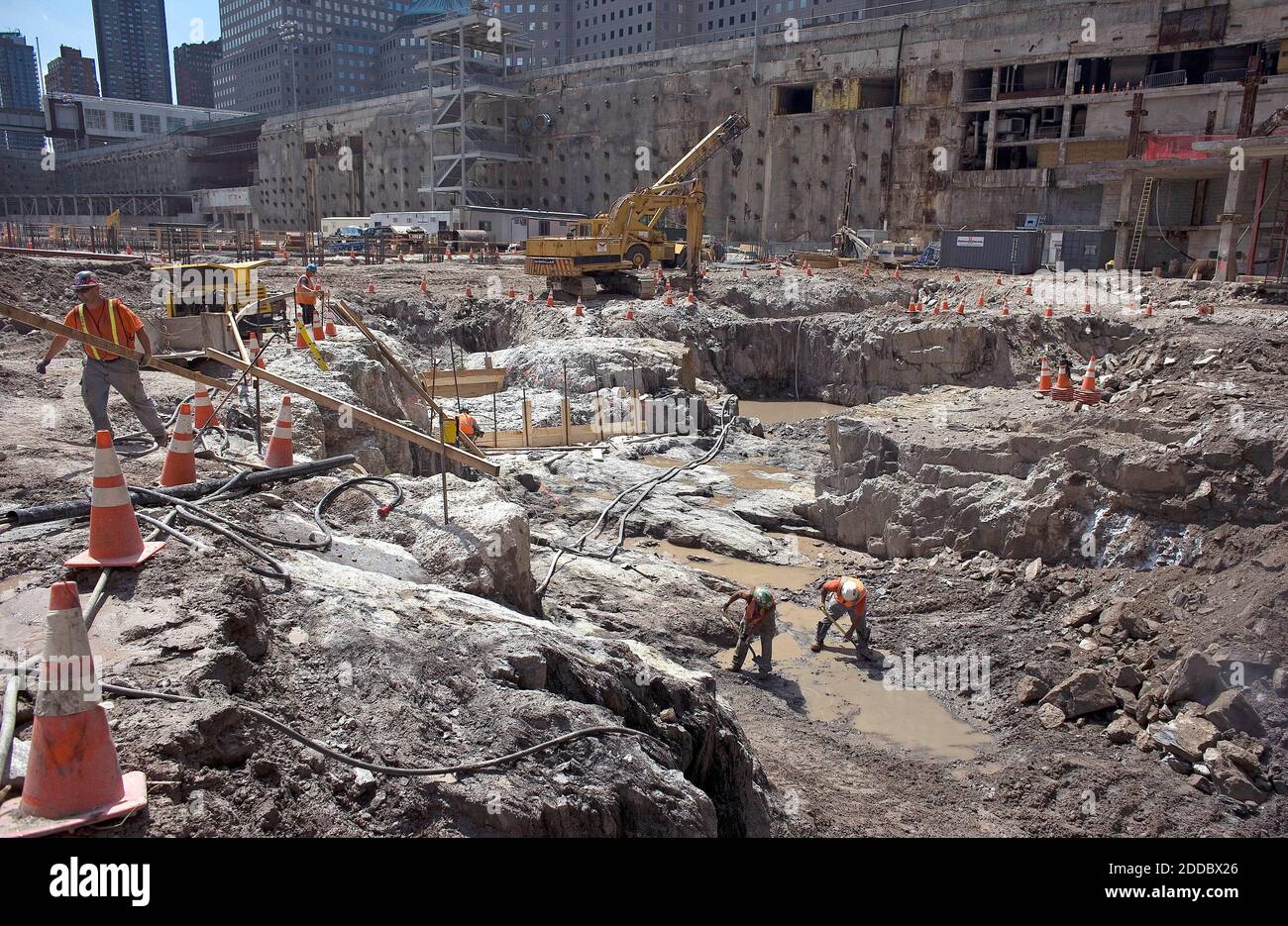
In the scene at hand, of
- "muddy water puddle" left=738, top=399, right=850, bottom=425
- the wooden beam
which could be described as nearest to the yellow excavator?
"muddy water puddle" left=738, top=399, right=850, bottom=425

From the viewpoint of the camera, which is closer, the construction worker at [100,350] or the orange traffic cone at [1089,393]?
the construction worker at [100,350]

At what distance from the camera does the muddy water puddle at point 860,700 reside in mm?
8023

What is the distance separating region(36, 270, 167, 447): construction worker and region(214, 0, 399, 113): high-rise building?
118 metres

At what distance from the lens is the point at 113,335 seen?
281 inches

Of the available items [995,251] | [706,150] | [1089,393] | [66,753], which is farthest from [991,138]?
[66,753]

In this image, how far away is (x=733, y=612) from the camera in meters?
10.3

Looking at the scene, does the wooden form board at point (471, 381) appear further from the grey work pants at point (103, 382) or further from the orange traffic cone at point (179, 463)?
the orange traffic cone at point (179, 463)

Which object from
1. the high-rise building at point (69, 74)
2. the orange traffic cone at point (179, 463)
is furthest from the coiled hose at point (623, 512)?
the high-rise building at point (69, 74)

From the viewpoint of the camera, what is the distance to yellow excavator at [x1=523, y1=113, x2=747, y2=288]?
84.5 ft

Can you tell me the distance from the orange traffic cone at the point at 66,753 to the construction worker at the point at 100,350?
180 inches
